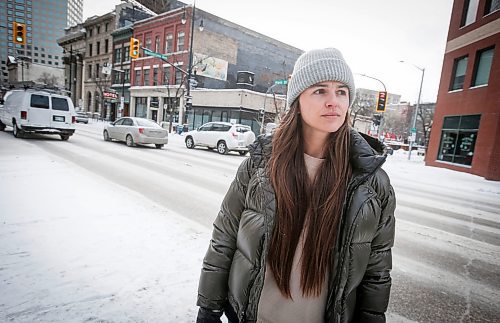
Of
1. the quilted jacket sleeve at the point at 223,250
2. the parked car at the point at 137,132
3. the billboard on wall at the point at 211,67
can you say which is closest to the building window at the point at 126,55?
the billboard on wall at the point at 211,67

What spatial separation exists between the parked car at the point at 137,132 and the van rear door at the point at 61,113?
2.37 metres

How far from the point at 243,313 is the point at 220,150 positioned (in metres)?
14.5

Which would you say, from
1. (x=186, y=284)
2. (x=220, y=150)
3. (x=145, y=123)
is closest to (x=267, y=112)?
(x=220, y=150)

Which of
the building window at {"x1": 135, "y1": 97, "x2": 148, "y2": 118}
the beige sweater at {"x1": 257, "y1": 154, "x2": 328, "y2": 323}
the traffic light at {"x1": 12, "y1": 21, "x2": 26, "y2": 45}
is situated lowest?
the beige sweater at {"x1": 257, "y1": 154, "x2": 328, "y2": 323}

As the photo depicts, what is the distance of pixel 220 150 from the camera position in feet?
51.8

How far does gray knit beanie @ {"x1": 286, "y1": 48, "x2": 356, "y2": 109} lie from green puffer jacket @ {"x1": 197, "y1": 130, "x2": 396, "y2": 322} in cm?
39

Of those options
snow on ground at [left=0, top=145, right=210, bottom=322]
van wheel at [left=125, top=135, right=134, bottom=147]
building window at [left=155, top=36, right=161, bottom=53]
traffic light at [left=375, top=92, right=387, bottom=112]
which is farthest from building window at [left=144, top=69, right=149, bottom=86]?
snow on ground at [left=0, top=145, right=210, bottom=322]

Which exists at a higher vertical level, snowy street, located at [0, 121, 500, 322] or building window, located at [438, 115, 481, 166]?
building window, located at [438, 115, 481, 166]

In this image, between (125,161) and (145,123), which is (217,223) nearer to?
(125,161)

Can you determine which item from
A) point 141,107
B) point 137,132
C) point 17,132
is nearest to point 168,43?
point 141,107

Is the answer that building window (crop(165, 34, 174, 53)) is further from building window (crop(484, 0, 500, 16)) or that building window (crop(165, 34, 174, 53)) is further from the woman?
the woman

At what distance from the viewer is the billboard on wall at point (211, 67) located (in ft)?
106

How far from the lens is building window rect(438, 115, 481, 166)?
53.2 feet

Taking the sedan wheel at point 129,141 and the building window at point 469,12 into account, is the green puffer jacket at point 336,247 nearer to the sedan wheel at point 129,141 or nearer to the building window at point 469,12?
the sedan wheel at point 129,141
